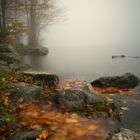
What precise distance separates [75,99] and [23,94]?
5.89ft

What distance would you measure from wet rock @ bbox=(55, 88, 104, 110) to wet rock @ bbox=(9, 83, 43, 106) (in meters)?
0.90

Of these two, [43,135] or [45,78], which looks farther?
[45,78]

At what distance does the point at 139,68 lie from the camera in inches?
690

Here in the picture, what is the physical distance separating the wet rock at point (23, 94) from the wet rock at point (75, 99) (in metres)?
0.90

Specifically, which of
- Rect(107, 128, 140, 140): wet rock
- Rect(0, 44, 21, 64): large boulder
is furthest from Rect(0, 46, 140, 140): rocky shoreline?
Rect(0, 44, 21, 64): large boulder

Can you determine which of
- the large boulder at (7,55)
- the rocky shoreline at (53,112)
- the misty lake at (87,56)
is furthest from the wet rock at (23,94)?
the large boulder at (7,55)

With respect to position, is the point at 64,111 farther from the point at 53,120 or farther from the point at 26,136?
the point at 26,136

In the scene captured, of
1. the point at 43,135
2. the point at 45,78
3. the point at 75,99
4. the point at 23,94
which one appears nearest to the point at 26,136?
the point at 43,135

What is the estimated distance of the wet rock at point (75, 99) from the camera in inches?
316

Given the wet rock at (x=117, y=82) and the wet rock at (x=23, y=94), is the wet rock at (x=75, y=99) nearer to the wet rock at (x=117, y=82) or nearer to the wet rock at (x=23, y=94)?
the wet rock at (x=23, y=94)

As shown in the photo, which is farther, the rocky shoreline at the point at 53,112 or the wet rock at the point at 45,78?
the wet rock at the point at 45,78

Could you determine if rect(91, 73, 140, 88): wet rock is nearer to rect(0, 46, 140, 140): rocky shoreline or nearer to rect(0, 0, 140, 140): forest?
rect(0, 0, 140, 140): forest

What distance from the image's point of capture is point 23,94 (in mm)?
8586

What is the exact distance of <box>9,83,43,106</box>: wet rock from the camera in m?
8.28
